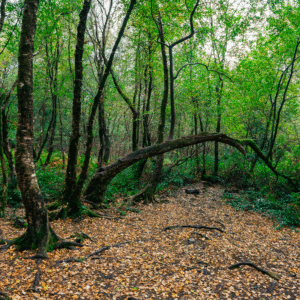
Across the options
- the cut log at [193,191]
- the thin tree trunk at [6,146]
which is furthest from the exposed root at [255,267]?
the thin tree trunk at [6,146]

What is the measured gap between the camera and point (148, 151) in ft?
26.3

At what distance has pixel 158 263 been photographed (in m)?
4.76

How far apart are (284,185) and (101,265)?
31.5 feet

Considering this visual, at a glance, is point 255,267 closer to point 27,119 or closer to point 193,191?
point 27,119

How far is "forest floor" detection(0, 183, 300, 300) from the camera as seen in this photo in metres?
3.68

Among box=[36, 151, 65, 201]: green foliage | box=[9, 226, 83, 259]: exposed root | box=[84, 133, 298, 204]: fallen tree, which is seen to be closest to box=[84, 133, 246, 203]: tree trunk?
box=[84, 133, 298, 204]: fallen tree

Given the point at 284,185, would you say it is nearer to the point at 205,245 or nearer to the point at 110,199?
the point at 205,245

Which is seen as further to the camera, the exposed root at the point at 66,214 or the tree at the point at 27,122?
the exposed root at the point at 66,214

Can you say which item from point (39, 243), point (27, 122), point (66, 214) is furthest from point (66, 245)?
point (27, 122)

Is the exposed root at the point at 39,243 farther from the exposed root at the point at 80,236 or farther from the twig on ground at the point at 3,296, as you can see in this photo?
the twig on ground at the point at 3,296

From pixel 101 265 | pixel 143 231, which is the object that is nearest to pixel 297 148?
pixel 143 231

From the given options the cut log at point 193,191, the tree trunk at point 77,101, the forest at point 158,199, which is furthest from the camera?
the cut log at point 193,191

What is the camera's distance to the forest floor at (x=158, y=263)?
3.68m

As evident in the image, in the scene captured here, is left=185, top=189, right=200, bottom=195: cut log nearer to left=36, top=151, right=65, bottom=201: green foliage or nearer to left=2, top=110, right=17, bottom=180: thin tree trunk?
left=36, top=151, right=65, bottom=201: green foliage
